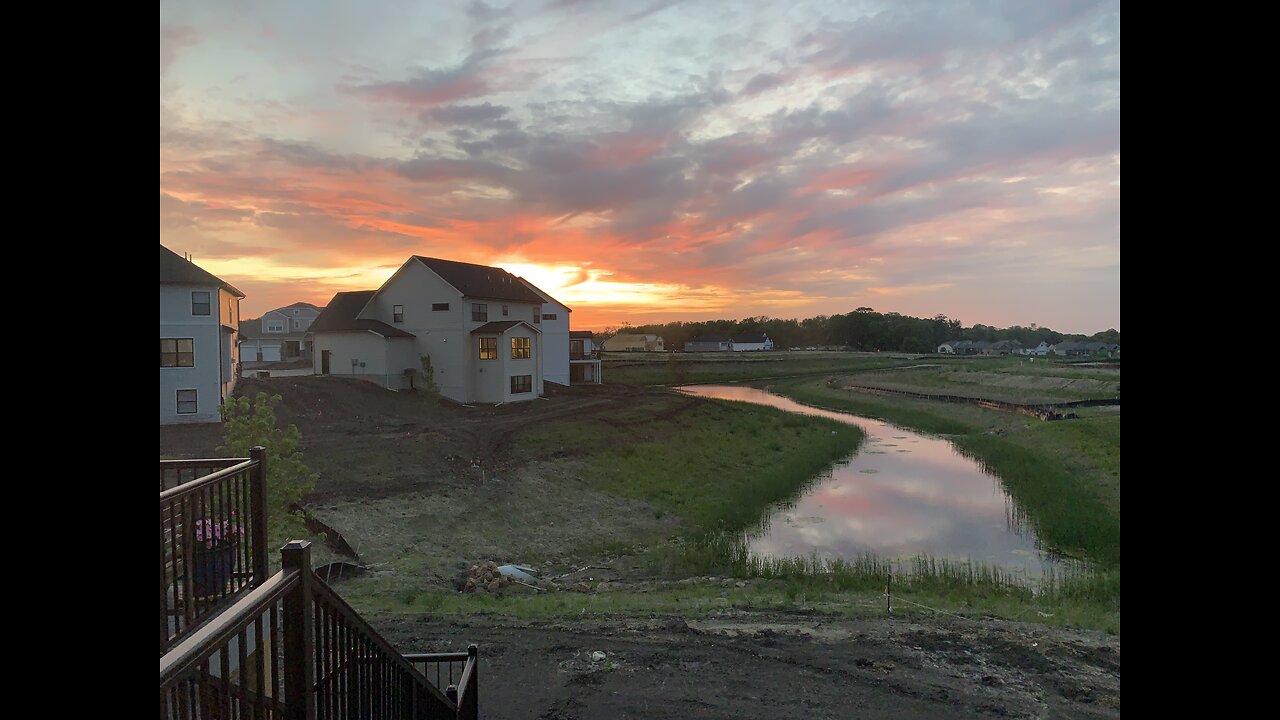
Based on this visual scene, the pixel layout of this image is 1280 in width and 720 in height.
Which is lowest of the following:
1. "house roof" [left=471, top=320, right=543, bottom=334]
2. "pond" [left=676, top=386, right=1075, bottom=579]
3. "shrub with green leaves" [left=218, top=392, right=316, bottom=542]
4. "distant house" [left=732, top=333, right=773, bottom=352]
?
"pond" [left=676, top=386, right=1075, bottom=579]

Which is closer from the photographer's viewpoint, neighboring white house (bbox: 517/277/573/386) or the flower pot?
the flower pot

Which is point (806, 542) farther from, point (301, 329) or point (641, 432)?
point (301, 329)

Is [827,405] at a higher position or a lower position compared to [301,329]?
lower

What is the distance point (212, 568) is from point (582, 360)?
38547 millimetres

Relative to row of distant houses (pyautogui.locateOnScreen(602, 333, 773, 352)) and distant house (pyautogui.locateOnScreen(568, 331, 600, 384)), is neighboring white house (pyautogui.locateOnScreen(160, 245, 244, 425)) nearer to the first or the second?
distant house (pyautogui.locateOnScreen(568, 331, 600, 384))

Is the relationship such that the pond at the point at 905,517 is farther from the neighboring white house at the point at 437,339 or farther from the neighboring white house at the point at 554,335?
the neighboring white house at the point at 554,335

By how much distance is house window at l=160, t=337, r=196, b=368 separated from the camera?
21188 millimetres

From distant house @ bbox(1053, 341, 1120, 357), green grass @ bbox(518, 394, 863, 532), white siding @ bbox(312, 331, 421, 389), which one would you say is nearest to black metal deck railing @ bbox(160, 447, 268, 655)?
green grass @ bbox(518, 394, 863, 532)

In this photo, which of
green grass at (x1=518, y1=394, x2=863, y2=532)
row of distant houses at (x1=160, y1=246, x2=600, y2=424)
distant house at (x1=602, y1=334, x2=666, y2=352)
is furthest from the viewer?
distant house at (x1=602, y1=334, x2=666, y2=352)

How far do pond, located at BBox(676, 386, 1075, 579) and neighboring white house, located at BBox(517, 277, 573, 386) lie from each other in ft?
60.4

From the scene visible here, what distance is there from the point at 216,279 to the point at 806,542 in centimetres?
2061
